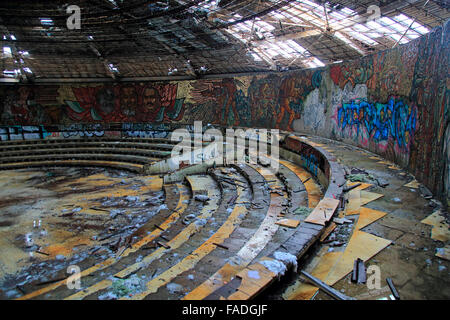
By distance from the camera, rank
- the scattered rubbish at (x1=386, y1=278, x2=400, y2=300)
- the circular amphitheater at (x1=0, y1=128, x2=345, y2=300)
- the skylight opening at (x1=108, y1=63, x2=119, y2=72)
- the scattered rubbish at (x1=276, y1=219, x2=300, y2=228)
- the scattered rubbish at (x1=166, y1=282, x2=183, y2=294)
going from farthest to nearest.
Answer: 1. the skylight opening at (x1=108, y1=63, x2=119, y2=72)
2. the scattered rubbish at (x1=276, y1=219, x2=300, y2=228)
3. the circular amphitheater at (x1=0, y1=128, x2=345, y2=300)
4. the scattered rubbish at (x1=166, y1=282, x2=183, y2=294)
5. the scattered rubbish at (x1=386, y1=278, x2=400, y2=300)

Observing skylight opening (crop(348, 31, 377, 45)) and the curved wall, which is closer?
the curved wall

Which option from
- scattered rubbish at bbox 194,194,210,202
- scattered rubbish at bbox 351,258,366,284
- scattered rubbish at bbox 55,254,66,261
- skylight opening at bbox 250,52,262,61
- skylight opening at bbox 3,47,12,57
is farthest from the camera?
skylight opening at bbox 250,52,262,61

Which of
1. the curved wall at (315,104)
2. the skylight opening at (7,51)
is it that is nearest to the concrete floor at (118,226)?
the curved wall at (315,104)

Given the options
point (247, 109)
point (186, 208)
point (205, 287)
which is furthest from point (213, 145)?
point (205, 287)

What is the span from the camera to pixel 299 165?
12.0m

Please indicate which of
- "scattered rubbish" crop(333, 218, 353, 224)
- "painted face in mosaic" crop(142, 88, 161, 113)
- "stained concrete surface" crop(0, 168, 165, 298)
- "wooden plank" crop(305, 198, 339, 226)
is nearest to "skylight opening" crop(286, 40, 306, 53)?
"painted face in mosaic" crop(142, 88, 161, 113)

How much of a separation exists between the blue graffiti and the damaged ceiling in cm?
509

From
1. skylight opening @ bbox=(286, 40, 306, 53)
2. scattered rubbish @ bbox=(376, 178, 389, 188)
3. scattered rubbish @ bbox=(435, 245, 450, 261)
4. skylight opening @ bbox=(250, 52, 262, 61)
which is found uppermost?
skylight opening @ bbox=(286, 40, 306, 53)

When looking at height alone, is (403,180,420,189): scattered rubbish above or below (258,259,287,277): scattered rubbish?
above

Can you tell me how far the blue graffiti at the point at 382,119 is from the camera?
24.8ft

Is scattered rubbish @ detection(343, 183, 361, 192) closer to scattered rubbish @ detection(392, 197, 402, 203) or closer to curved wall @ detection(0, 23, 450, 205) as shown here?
scattered rubbish @ detection(392, 197, 402, 203)

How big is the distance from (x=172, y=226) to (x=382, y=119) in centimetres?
809

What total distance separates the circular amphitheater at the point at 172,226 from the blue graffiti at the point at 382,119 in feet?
7.18

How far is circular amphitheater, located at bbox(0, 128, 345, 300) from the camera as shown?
427 cm
